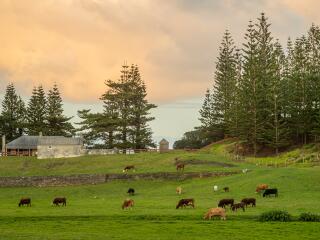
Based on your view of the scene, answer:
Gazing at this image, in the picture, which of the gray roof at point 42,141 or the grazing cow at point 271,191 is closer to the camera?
the grazing cow at point 271,191

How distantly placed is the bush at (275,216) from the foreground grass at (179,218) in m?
0.66

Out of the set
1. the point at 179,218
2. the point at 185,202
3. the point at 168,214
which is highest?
the point at 185,202

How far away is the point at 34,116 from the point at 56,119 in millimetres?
6356

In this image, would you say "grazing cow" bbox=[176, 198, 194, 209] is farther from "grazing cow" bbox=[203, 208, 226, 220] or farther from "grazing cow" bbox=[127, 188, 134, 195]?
"grazing cow" bbox=[127, 188, 134, 195]

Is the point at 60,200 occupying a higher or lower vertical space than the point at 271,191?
lower

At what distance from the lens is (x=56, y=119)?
119 m

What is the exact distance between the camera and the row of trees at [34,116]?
392 ft

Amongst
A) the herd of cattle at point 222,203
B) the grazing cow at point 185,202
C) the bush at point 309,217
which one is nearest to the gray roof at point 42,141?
the herd of cattle at point 222,203

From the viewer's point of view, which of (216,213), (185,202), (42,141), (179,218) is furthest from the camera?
(42,141)

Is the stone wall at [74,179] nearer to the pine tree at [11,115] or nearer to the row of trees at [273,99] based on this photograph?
the row of trees at [273,99]

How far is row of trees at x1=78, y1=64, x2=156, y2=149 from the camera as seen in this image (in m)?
108

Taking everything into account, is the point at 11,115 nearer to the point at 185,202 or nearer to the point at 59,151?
the point at 59,151

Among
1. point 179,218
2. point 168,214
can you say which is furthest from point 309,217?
point 168,214

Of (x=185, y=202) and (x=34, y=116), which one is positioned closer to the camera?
(x=185, y=202)
